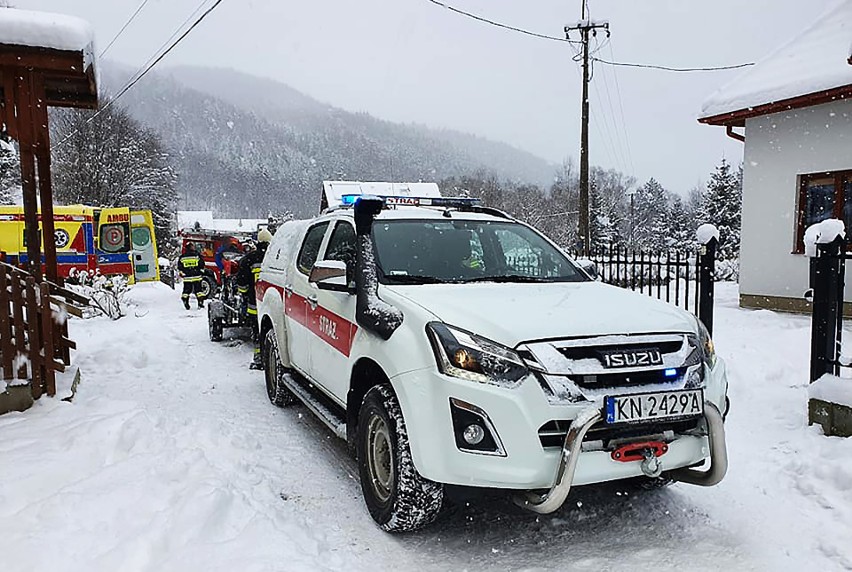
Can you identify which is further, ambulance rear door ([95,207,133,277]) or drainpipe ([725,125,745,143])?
ambulance rear door ([95,207,133,277])

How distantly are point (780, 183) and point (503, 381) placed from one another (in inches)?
438

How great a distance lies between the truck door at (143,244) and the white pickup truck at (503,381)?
2155 cm

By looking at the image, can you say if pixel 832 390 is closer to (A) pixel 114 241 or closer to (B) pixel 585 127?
(B) pixel 585 127

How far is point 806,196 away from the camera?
11.8m

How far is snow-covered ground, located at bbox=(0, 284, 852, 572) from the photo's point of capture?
3.28 metres

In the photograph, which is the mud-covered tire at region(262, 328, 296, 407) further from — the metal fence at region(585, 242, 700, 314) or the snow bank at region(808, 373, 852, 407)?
the snow bank at region(808, 373, 852, 407)

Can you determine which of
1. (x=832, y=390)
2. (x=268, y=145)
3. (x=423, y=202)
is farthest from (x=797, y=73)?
(x=268, y=145)

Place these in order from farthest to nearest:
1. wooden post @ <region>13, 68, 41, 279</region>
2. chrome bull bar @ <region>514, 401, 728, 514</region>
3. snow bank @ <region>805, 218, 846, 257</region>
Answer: wooden post @ <region>13, 68, 41, 279</region> < snow bank @ <region>805, 218, 846, 257</region> < chrome bull bar @ <region>514, 401, 728, 514</region>

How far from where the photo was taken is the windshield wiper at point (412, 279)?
4250 mm

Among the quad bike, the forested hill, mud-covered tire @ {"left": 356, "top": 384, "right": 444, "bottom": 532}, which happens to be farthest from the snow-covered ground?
the forested hill

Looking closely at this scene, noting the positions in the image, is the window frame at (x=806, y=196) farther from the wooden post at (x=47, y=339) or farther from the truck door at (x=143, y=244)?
the truck door at (x=143, y=244)

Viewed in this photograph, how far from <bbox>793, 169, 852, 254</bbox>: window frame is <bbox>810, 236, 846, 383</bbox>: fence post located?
22.2 feet

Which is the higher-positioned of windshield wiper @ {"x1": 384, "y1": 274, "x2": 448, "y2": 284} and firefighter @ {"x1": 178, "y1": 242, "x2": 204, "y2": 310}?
windshield wiper @ {"x1": 384, "y1": 274, "x2": 448, "y2": 284}

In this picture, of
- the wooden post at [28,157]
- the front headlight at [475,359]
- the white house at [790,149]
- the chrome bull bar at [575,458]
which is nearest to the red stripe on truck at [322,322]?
the front headlight at [475,359]
